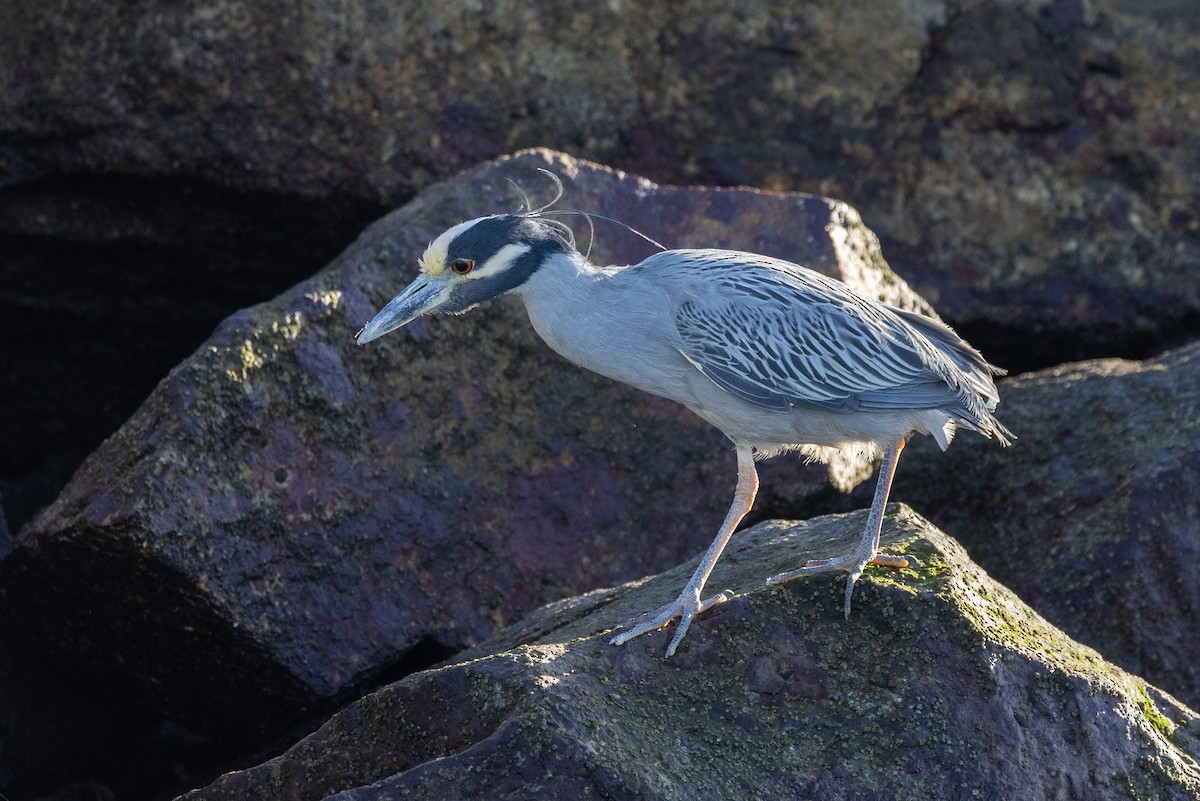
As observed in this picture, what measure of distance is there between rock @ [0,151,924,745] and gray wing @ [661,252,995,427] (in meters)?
1.14

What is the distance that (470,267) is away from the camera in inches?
163

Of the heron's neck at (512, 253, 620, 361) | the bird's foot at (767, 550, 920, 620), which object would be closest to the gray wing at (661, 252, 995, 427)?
the heron's neck at (512, 253, 620, 361)

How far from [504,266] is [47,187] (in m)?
3.34

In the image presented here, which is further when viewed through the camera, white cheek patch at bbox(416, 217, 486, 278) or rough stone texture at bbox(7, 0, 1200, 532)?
rough stone texture at bbox(7, 0, 1200, 532)

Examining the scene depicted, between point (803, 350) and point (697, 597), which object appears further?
point (803, 350)

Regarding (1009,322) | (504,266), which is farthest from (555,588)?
(1009,322)

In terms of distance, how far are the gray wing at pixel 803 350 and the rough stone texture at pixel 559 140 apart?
277 cm

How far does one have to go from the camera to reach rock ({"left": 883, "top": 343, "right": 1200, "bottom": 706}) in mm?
4641

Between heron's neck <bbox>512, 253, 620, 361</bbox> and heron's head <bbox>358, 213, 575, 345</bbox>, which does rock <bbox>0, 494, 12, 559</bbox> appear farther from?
heron's neck <bbox>512, 253, 620, 361</bbox>

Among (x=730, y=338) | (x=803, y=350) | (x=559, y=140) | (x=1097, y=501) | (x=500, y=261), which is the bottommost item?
(x=1097, y=501)

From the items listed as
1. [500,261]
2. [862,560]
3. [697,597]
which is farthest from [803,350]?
[500,261]

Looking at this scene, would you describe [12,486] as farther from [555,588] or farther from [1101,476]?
[1101,476]

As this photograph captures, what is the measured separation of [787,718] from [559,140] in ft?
13.6

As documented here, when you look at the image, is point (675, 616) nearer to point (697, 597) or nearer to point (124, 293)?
point (697, 597)
